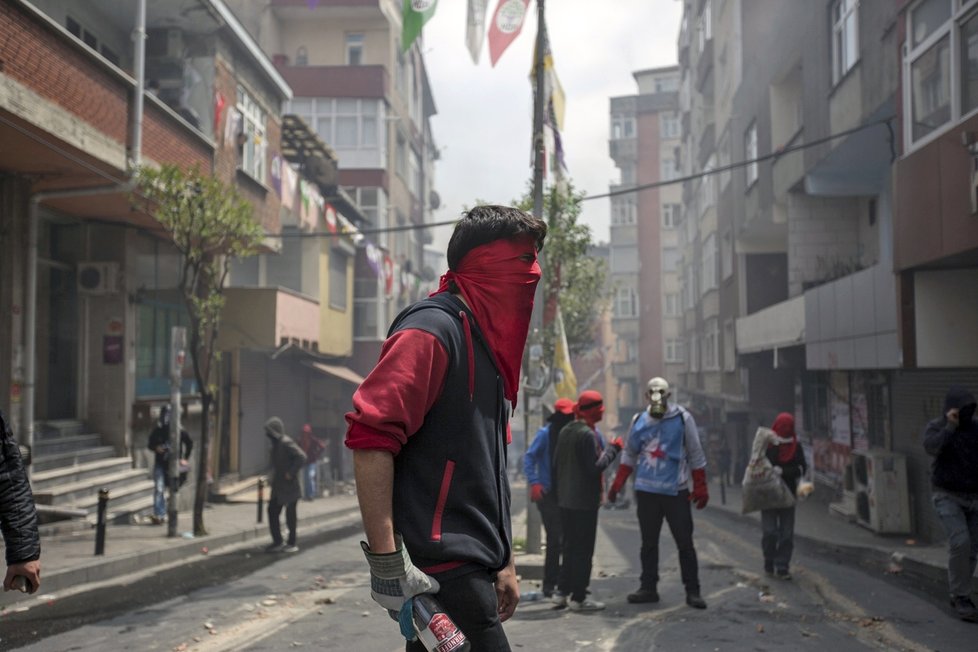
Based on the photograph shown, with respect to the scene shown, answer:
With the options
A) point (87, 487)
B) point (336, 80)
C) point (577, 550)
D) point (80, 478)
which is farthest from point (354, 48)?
point (577, 550)

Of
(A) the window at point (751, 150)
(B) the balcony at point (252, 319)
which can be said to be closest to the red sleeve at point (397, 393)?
(B) the balcony at point (252, 319)

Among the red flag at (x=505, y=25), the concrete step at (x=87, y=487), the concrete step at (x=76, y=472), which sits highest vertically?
the red flag at (x=505, y=25)

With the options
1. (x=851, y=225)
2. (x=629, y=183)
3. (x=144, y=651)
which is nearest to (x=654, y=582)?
(x=144, y=651)

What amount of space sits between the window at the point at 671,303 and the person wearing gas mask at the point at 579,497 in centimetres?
5705

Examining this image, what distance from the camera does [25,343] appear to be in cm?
1392

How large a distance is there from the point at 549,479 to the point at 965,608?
354 cm

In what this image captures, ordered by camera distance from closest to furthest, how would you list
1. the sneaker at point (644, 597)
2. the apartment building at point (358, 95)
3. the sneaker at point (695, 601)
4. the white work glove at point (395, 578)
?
the white work glove at point (395, 578)
the sneaker at point (695, 601)
the sneaker at point (644, 597)
the apartment building at point (358, 95)

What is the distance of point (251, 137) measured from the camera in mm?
22641

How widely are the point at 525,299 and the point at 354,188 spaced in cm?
3615

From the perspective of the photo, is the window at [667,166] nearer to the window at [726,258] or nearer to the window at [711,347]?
the window at [711,347]

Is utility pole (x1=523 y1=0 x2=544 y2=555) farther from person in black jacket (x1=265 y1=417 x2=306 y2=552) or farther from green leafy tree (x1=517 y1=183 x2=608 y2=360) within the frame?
person in black jacket (x1=265 y1=417 x2=306 y2=552)

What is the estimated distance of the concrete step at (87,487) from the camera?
13.8 m

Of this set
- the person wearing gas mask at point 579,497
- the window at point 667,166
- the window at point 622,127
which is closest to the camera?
the person wearing gas mask at point 579,497

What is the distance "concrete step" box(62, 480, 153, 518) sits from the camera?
1445 cm
